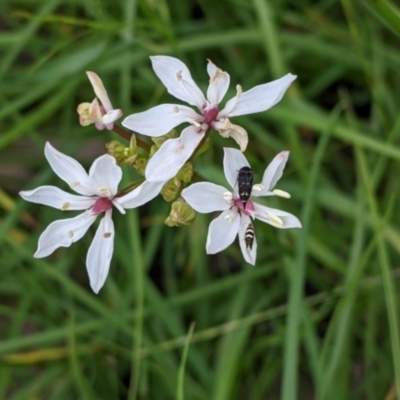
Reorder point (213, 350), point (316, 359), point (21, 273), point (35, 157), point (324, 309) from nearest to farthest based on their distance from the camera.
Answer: point (316, 359), point (324, 309), point (21, 273), point (213, 350), point (35, 157)

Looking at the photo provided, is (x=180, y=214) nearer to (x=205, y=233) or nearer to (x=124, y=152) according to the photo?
(x=124, y=152)

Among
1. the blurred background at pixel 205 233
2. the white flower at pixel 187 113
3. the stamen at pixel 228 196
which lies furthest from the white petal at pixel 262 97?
the blurred background at pixel 205 233

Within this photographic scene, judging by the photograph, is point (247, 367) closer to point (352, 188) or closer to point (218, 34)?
point (352, 188)

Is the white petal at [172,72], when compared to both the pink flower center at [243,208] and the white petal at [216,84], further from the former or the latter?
the pink flower center at [243,208]

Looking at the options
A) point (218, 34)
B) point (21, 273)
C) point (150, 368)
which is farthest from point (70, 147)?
point (150, 368)

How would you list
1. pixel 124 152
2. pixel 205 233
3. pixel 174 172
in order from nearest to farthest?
1. pixel 174 172
2. pixel 124 152
3. pixel 205 233

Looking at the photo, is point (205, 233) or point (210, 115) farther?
point (205, 233)

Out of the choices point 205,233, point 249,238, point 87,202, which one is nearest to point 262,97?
point 249,238
